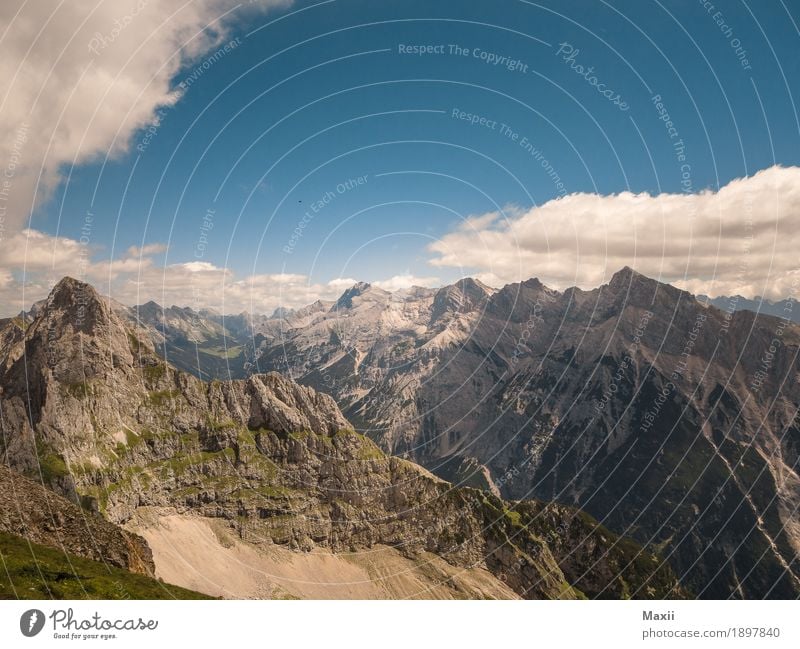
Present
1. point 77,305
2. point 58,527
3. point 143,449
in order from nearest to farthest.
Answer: point 58,527 → point 143,449 → point 77,305

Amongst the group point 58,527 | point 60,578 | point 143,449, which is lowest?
point 143,449

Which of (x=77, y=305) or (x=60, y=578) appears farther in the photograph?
(x=77, y=305)

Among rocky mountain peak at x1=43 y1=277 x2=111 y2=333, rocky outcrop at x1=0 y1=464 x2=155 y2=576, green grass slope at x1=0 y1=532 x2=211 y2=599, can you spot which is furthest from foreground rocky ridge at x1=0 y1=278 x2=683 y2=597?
green grass slope at x1=0 y1=532 x2=211 y2=599

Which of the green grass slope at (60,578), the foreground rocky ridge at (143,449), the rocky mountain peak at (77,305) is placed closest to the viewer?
the green grass slope at (60,578)

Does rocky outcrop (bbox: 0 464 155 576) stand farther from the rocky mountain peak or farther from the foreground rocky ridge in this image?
the rocky mountain peak

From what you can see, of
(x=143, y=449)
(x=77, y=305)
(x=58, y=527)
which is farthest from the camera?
(x=77, y=305)

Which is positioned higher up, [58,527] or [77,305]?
[77,305]

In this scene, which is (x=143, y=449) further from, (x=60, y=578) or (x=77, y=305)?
(x=60, y=578)

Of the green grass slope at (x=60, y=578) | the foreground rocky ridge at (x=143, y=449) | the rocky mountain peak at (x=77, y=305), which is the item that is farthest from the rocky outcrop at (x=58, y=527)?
the rocky mountain peak at (x=77, y=305)

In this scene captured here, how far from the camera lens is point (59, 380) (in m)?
164

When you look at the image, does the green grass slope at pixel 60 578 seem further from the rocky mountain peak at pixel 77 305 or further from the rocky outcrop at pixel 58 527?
the rocky mountain peak at pixel 77 305

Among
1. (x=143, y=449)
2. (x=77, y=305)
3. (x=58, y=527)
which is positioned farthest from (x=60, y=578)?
(x=77, y=305)

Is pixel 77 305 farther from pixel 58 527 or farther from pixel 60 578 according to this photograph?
pixel 60 578

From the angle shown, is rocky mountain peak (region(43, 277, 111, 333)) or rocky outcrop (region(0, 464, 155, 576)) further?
rocky mountain peak (region(43, 277, 111, 333))
